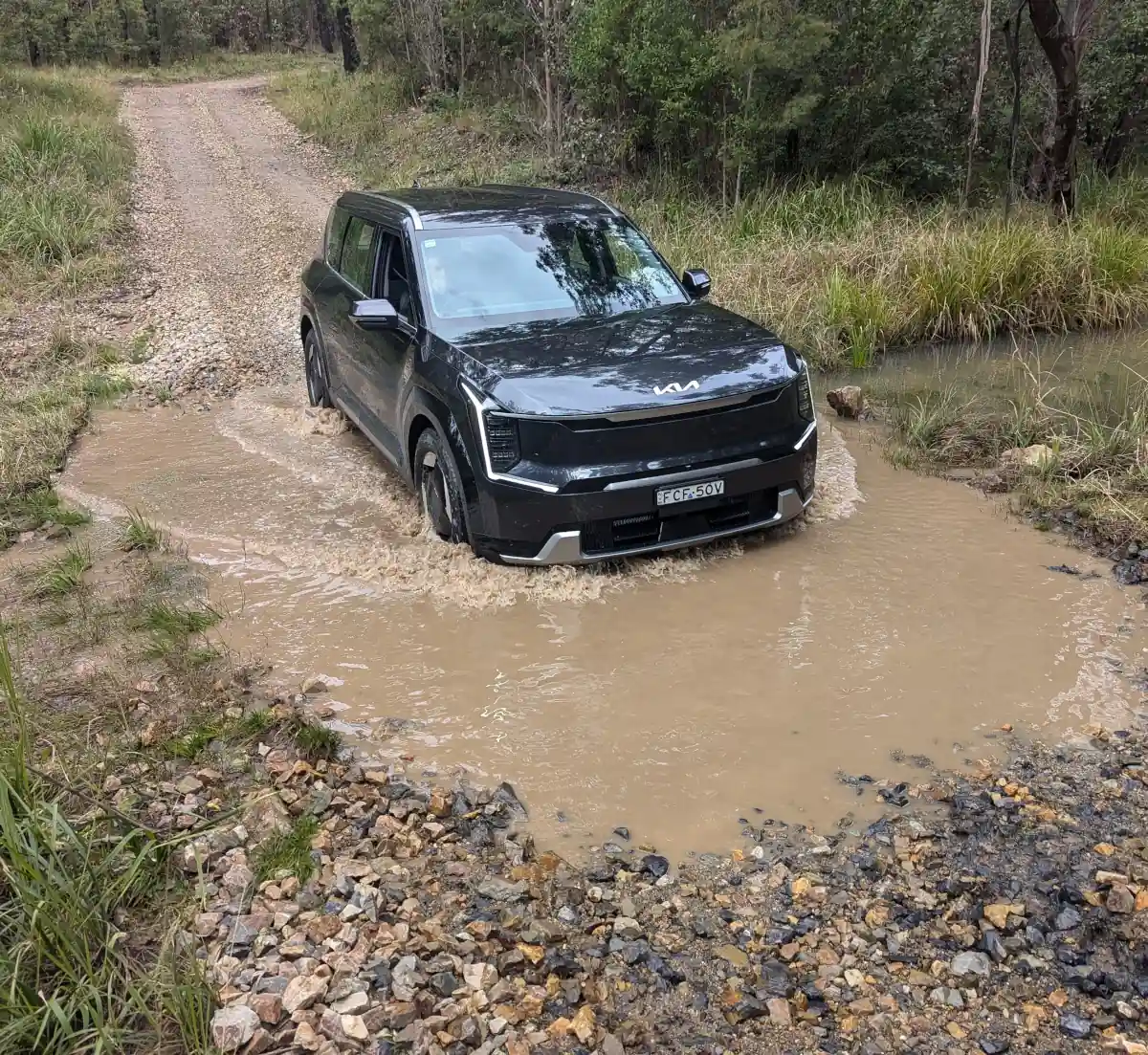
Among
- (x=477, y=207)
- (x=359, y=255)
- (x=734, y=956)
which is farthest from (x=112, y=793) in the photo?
(x=359, y=255)

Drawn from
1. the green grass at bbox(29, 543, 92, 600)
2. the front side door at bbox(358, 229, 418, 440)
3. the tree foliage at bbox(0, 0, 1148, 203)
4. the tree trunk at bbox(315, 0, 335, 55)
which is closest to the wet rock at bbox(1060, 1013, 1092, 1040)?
the front side door at bbox(358, 229, 418, 440)

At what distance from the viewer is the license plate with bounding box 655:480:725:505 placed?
4.76 metres

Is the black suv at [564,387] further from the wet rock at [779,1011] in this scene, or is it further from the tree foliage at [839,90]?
the tree foliage at [839,90]

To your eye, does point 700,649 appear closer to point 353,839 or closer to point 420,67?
point 353,839

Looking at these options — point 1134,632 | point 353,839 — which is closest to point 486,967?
point 353,839

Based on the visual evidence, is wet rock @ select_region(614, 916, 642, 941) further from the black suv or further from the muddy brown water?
the black suv

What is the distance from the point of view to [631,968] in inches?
108

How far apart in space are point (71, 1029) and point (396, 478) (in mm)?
4594

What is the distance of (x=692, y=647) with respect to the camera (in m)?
4.51

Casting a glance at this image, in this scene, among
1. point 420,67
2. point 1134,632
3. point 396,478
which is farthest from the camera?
point 420,67

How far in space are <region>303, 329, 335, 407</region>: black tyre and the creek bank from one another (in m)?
4.96

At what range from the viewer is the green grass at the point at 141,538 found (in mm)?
5773

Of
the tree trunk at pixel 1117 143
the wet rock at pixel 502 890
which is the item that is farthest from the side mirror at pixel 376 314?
the tree trunk at pixel 1117 143

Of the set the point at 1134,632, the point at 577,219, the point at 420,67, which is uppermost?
the point at 420,67
